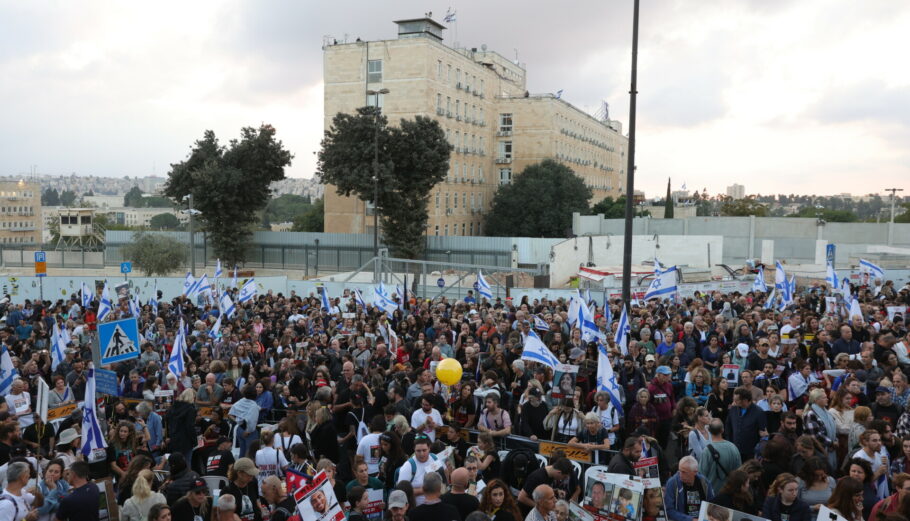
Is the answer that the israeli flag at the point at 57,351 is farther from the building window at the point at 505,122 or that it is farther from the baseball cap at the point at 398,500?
the building window at the point at 505,122

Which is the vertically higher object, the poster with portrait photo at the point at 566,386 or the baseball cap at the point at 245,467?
the poster with portrait photo at the point at 566,386

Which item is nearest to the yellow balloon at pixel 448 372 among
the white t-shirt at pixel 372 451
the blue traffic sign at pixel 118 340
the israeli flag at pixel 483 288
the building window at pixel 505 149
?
the white t-shirt at pixel 372 451

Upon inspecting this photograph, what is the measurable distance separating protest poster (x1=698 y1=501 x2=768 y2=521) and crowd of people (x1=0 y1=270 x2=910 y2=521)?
298 mm

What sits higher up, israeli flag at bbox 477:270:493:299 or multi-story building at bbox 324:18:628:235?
multi-story building at bbox 324:18:628:235

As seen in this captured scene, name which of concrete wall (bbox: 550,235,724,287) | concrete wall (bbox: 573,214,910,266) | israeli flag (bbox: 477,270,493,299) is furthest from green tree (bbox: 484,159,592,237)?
israeli flag (bbox: 477,270,493,299)

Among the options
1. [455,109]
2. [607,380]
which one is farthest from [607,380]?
[455,109]

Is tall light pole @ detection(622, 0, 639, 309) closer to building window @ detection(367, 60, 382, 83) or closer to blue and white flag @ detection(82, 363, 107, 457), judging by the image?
blue and white flag @ detection(82, 363, 107, 457)

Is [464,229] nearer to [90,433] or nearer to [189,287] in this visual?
[189,287]

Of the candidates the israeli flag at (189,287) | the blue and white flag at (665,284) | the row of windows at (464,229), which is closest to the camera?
the blue and white flag at (665,284)

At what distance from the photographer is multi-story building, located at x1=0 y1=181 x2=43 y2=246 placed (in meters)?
142

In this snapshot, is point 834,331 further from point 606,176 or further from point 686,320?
point 606,176

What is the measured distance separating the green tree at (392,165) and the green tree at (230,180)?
13.0 ft

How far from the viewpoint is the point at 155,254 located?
49875 millimetres

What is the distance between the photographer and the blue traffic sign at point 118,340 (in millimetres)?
11664
